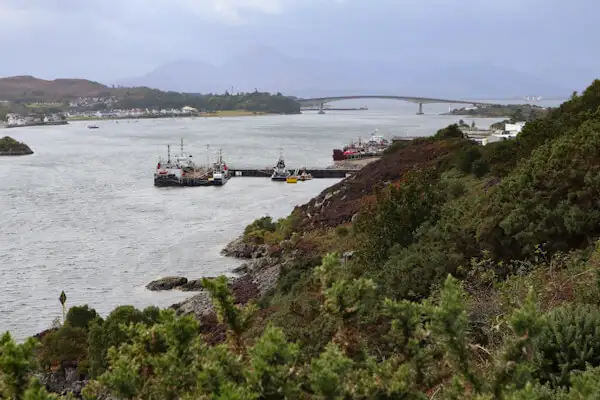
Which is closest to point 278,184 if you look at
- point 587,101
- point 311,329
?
point 587,101

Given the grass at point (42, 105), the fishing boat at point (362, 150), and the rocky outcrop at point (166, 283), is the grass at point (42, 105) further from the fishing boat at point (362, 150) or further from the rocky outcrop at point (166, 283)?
the rocky outcrop at point (166, 283)

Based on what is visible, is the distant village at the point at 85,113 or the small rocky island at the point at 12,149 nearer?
the small rocky island at the point at 12,149

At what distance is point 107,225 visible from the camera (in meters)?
28.7

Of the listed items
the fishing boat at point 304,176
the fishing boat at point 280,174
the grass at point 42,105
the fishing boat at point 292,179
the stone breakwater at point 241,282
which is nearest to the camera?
the stone breakwater at point 241,282

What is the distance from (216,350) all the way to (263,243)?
71.0 feet

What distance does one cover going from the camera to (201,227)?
29.1m

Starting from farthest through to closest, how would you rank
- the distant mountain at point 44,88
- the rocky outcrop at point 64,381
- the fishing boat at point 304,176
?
the distant mountain at point 44,88 < the fishing boat at point 304,176 < the rocky outcrop at point 64,381

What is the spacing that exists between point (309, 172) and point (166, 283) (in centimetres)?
2860

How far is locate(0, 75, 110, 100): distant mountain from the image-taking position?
16862 cm

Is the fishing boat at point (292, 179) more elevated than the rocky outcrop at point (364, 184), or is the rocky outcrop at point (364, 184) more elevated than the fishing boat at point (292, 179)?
the rocky outcrop at point (364, 184)

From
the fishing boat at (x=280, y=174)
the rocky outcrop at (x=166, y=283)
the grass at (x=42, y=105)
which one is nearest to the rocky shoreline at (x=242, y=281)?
the rocky outcrop at (x=166, y=283)

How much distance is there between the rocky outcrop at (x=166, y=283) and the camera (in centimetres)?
1956

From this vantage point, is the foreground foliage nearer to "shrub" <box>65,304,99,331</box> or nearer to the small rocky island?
"shrub" <box>65,304,99,331</box>

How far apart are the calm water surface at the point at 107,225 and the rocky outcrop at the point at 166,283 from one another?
369mm
